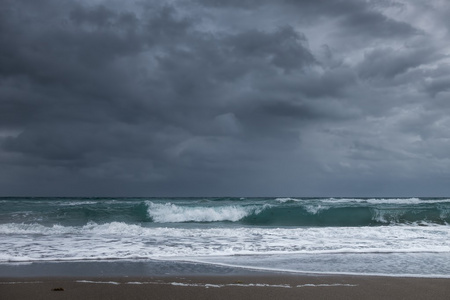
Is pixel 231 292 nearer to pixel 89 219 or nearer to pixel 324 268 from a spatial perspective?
pixel 324 268

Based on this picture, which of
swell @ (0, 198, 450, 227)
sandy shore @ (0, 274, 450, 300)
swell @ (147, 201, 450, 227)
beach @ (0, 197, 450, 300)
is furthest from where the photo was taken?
swell @ (147, 201, 450, 227)

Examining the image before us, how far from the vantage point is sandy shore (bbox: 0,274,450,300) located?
17.6 feet

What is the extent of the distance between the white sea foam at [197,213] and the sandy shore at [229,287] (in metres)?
17.7

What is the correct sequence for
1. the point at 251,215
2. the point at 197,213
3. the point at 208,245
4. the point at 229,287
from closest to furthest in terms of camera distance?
1. the point at 229,287
2. the point at 208,245
3. the point at 197,213
4. the point at 251,215

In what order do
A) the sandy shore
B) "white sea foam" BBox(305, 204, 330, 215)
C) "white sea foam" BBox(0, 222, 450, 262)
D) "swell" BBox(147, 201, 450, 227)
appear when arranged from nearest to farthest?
the sandy shore → "white sea foam" BBox(0, 222, 450, 262) → "swell" BBox(147, 201, 450, 227) → "white sea foam" BBox(305, 204, 330, 215)

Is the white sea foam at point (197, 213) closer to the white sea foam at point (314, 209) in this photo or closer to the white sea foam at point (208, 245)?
the white sea foam at point (314, 209)

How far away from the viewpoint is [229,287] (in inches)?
233

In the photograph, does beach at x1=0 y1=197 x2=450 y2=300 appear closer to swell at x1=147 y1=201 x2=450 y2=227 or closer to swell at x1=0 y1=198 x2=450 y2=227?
swell at x1=0 y1=198 x2=450 y2=227

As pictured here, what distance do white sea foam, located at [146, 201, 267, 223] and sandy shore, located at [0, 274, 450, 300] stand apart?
1772 cm

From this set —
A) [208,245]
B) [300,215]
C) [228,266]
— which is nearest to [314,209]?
[300,215]

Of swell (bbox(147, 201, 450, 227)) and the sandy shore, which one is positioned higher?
swell (bbox(147, 201, 450, 227))

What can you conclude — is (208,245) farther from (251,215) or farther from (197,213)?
(251,215)

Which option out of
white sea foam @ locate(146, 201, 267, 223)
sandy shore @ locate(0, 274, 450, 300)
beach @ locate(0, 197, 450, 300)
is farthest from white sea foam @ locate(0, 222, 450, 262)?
white sea foam @ locate(146, 201, 267, 223)

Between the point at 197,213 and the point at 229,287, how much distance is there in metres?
19.5
